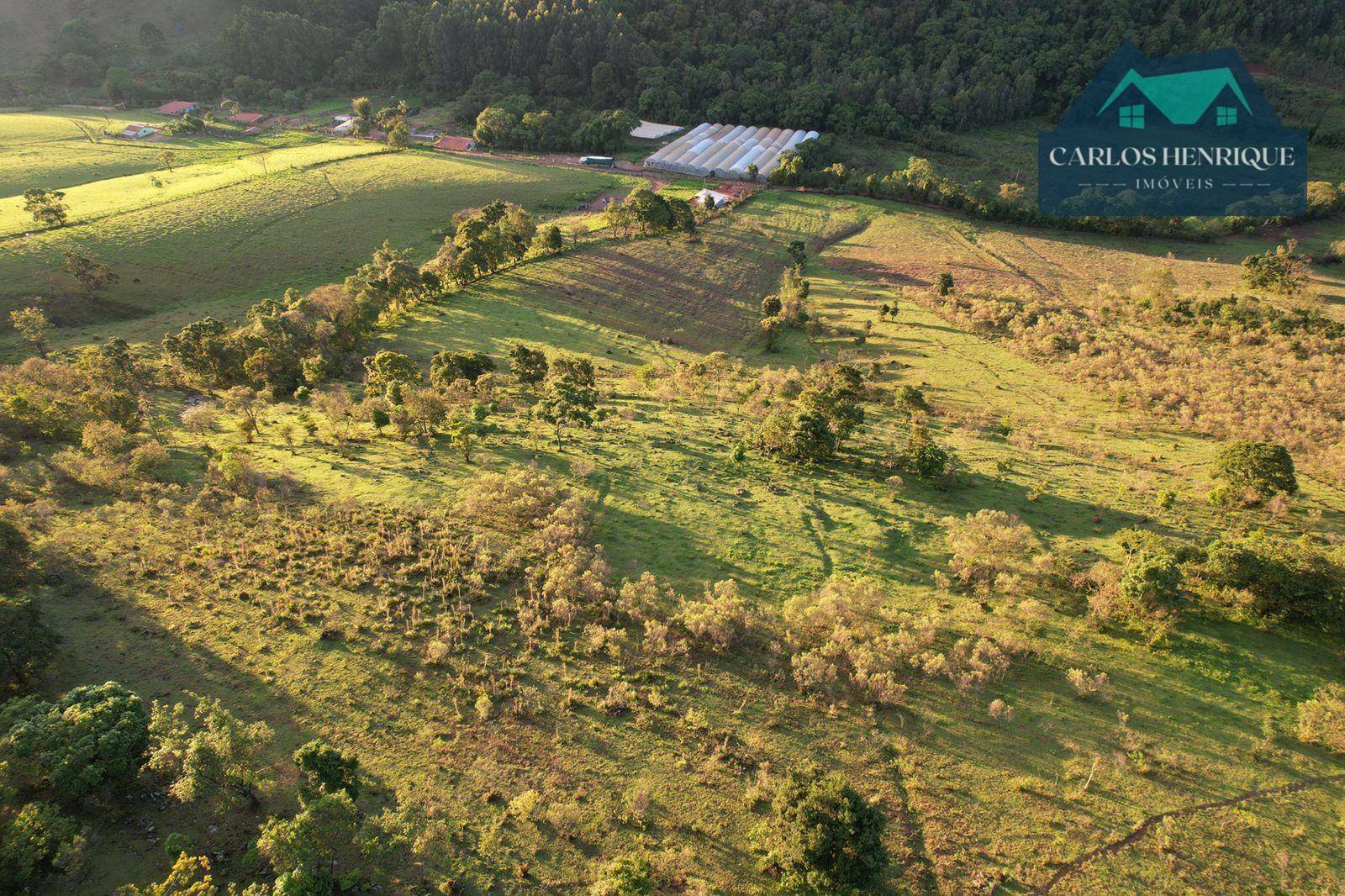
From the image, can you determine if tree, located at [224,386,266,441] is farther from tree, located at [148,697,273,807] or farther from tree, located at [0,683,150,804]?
tree, located at [148,697,273,807]

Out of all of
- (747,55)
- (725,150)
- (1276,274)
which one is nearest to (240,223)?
(725,150)

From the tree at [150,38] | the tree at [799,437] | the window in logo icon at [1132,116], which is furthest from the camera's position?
the tree at [150,38]

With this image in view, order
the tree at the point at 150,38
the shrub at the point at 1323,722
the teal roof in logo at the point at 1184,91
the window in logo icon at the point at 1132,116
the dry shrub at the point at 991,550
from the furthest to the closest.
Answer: the tree at the point at 150,38, the teal roof in logo at the point at 1184,91, the window in logo icon at the point at 1132,116, the dry shrub at the point at 991,550, the shrub at the point at 1323,722

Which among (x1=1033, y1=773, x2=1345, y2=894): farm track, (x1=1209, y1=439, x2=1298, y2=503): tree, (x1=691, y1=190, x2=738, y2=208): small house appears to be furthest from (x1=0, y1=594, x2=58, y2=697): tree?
(x1=691, y1=190, x2=738, y2=208): small house

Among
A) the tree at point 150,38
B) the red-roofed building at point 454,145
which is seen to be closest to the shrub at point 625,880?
the red-roofed building at point 454,145

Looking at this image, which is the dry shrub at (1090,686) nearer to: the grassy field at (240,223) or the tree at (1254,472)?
the tree at (1254,472)

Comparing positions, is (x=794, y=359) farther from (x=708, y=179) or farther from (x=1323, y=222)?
(x=1323, y=222)

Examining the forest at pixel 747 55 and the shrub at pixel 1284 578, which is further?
the forest at pixel 747 55
